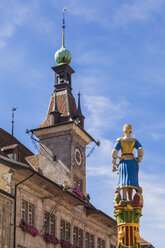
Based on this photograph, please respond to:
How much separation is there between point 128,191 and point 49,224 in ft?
49.8

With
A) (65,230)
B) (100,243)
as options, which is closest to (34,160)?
(65,230)

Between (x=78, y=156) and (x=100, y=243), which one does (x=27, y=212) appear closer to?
(x=78, y=156)

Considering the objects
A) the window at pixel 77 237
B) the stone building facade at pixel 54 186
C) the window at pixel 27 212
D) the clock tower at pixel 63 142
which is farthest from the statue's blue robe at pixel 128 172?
the clock tower at pixel 63 142

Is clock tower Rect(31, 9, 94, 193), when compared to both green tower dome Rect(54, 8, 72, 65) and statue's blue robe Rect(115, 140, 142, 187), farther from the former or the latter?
statue's blue robe Rect(115, 140, 142, 187)

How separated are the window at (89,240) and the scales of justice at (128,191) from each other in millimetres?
20082

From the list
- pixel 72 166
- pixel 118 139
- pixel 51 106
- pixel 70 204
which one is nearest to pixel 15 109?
pixel 51 106

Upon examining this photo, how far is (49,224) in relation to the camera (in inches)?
1303

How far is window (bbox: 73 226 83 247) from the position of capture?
36688 millimetres

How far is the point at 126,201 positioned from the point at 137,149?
211 centimetres

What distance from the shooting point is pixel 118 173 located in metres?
19.2

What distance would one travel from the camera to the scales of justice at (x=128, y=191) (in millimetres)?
18062

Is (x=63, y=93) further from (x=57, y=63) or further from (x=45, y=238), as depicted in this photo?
(x=45, y=238)

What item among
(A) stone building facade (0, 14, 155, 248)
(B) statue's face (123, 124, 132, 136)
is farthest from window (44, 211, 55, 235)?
(B) statue's face (123, 124, 132, 136)

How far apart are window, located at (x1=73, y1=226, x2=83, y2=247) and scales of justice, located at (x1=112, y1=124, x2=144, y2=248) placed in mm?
18183
